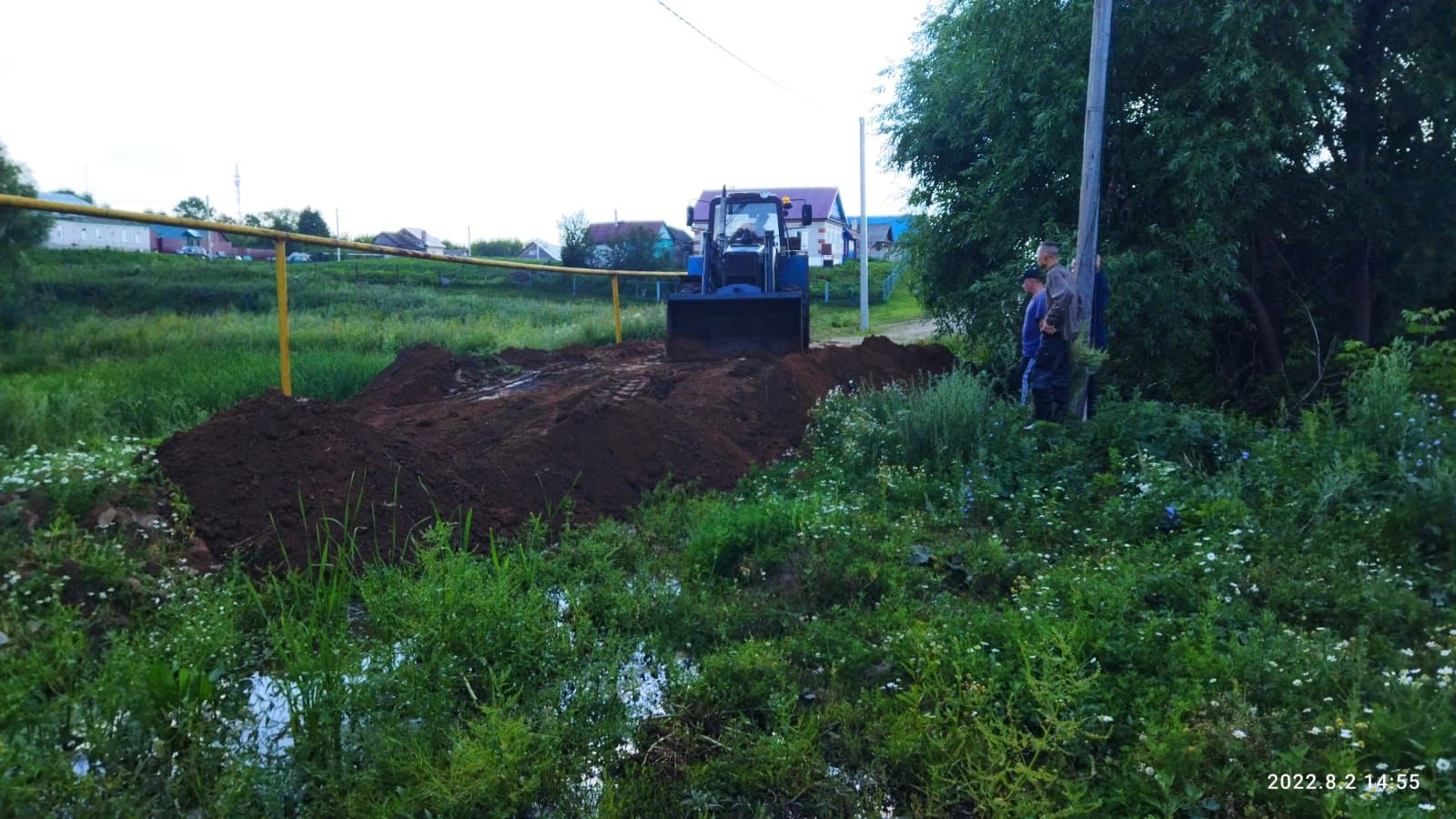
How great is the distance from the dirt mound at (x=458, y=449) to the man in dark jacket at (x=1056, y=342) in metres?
2.26

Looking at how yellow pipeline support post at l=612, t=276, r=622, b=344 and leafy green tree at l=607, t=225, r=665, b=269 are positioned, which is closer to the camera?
yellow pipeline support post at l=612, t=276, r=622, b=344

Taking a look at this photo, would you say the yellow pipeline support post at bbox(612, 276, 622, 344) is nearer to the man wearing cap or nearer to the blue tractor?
the blue tractor

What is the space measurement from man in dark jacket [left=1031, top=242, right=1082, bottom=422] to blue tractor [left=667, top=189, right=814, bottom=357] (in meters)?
4.71

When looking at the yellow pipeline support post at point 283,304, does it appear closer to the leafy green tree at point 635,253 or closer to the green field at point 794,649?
the green field at point 794,649

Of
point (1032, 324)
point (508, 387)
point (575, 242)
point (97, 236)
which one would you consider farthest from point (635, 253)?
point (1032, 324)

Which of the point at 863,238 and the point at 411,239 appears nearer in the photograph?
the point at 863,238

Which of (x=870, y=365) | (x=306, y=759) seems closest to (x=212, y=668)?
(x=306, y=759)

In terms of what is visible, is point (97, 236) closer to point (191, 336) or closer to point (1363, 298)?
point (191, 336)

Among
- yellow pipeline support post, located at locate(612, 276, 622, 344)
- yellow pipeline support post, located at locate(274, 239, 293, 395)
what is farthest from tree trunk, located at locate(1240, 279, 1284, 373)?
yellow pipeline support post, located at locate(274, 239, 293, 395)

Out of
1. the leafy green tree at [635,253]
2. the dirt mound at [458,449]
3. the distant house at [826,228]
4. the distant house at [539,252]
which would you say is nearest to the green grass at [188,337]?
the dirt mound at [458,449]

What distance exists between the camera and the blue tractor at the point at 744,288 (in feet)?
43.8

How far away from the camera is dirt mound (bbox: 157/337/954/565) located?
5.22 meters

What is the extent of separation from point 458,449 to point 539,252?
53.3 meters

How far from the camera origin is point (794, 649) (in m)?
4.18
